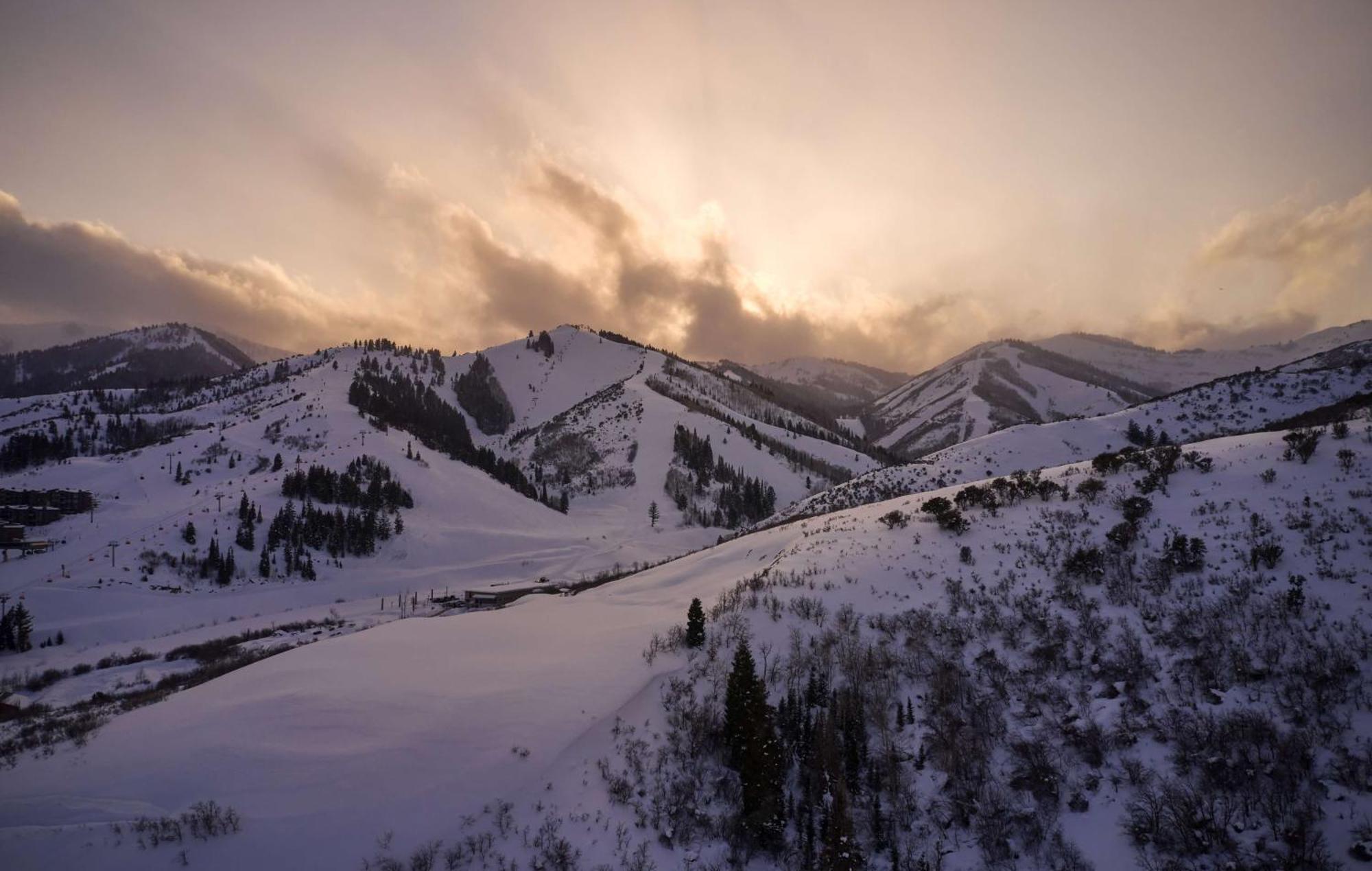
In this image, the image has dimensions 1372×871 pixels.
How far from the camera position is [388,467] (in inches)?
3964

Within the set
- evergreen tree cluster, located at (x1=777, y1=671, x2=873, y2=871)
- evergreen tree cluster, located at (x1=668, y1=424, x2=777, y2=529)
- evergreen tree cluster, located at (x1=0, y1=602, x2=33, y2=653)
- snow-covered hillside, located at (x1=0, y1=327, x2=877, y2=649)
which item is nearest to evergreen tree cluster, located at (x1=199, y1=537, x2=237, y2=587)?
snow-covered hillside, located at (x1=0, y1=327, x2=877, y2=649)

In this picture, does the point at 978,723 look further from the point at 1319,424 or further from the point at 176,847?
the point at 1319,424

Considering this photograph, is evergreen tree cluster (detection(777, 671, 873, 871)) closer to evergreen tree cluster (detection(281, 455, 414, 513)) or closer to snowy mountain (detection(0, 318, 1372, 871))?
snowy mountain (detection(0, 318, 1372, 871))

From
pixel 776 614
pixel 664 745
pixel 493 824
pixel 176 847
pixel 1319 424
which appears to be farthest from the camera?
pixel 1319 424

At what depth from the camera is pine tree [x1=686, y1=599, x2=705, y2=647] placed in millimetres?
18873

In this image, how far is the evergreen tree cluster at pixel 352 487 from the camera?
83.1 meters

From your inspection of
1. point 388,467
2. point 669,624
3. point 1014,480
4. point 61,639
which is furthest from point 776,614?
point 388,467

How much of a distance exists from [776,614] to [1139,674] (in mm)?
10005

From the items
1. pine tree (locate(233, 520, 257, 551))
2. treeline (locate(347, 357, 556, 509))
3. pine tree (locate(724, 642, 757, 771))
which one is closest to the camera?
pine tree (locate(724, 642, 757, 771))

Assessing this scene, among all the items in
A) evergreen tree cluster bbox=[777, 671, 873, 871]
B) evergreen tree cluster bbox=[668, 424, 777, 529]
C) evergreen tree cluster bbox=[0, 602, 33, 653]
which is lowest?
evergreen tree cluster bbox=[0, 602, 33, 653]

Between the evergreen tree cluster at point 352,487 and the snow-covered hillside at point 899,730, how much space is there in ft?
243

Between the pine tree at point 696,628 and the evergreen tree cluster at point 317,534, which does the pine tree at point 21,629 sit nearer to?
the evergreen tree cluster at point 317,534

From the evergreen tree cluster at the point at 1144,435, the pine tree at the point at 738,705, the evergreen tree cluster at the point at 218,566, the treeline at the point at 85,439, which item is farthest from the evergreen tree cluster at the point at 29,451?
the evergreen tree cluster at the point at 1144,435

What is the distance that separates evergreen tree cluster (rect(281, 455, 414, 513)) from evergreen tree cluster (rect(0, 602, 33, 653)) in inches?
1351
